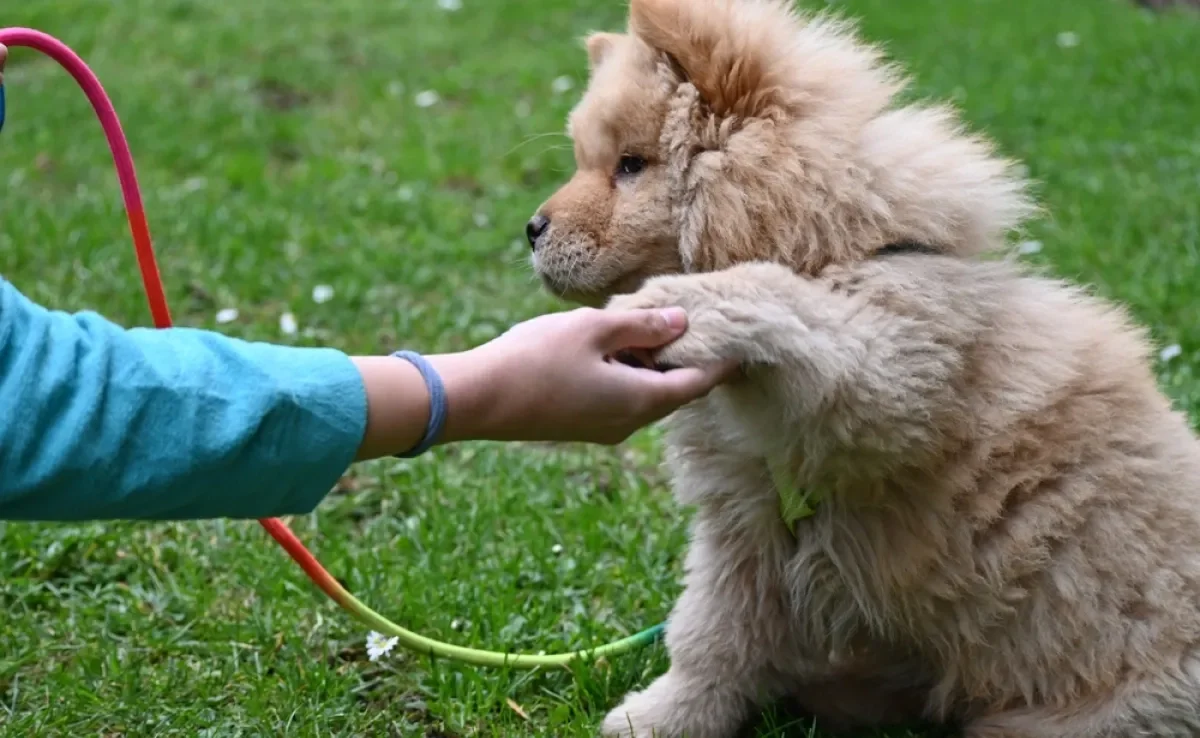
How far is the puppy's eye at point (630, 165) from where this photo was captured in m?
2.55

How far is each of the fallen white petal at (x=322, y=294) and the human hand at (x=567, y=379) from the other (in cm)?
323

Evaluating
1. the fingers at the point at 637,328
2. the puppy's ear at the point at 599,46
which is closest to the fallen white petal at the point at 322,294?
the puppy's ear at the point at 599,46

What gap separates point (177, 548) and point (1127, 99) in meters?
6.54

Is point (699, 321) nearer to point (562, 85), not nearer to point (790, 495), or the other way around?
point (790, 495)

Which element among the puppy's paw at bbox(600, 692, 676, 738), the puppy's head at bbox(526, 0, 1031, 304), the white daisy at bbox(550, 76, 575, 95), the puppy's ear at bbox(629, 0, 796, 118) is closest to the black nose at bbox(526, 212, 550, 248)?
the puppy's head at bbox(526, 0, 1031, 304)

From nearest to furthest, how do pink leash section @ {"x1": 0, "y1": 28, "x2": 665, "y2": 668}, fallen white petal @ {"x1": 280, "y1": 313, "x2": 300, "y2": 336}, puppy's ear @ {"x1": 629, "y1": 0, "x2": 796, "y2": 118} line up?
1. puppy's ear @ {"x1": 629, "y1": 0, "x2": 796, "y2": 118}
2. pink leash section @ {"x1": 0, "y1": 28, "x2": 665, "y2": 668}
3. fallen white petal @ {"x1": 280, "y1": 313, "x2": 300, "y2": 336}

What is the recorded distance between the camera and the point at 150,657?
9.99ft

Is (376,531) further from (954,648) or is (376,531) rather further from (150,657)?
(954,648)

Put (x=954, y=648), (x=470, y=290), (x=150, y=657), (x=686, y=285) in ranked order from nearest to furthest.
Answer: (x=686, y=285)
(x=954, y=648)
(x=150, y=657)
(x=470, y=290)

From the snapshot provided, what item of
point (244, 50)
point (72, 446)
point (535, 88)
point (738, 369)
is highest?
point (738, 369)

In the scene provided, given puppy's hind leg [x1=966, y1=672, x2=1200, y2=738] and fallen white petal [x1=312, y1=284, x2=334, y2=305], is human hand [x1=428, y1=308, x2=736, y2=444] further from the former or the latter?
fallen white petal [x1=312, y1=284, x2=334, y2=305]

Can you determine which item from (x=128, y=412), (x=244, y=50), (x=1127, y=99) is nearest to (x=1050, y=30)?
(x=1127, y=99)

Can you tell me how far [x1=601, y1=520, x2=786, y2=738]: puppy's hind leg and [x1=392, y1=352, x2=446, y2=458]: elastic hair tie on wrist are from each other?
84 centimetres

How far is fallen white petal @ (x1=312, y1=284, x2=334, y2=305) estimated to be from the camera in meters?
5.14
